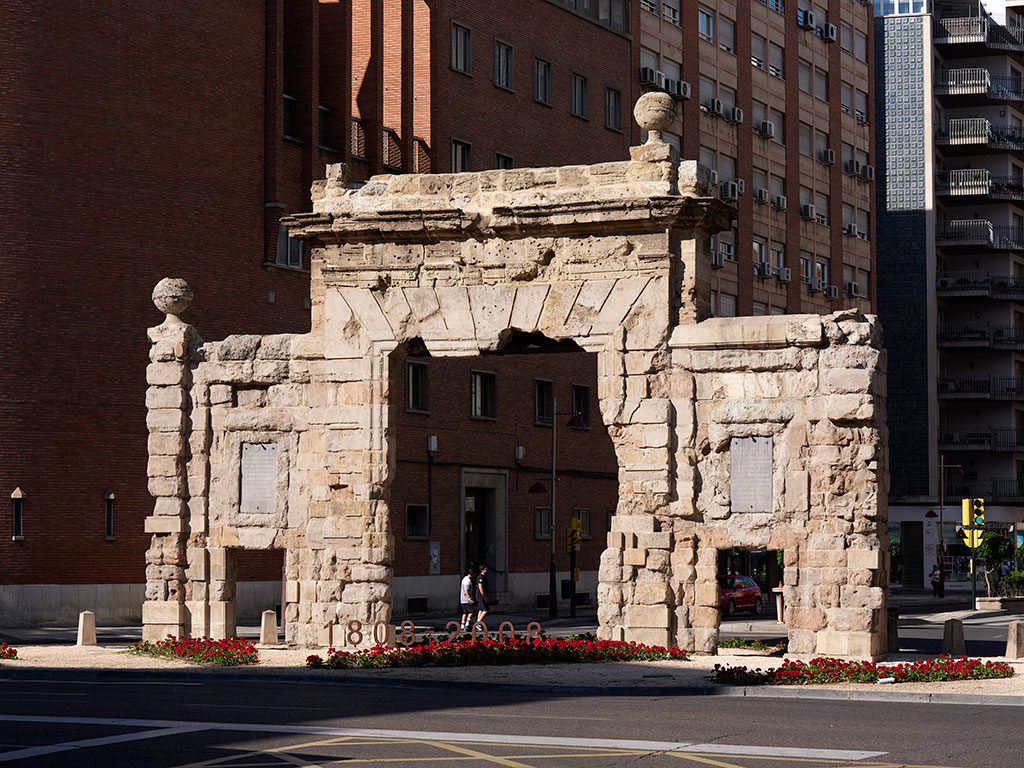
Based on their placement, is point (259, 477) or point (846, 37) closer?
point (259, 477)

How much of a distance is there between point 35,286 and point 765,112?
116 feet

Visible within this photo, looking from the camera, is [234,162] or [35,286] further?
[234,162]

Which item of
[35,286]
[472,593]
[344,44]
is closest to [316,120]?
[344,44]

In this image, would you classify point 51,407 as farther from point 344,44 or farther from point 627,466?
point 627,466

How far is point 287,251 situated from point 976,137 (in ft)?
151

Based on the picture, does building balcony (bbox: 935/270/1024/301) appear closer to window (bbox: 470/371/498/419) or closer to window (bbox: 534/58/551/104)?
window (bbox: 534/58/551/104)

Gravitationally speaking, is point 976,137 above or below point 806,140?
above

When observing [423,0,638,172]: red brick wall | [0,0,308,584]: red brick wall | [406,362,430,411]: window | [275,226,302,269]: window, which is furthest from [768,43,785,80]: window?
[0,0,308,584]: red brick wall

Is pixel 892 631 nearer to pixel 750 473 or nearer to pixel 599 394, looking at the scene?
pixel 750 473

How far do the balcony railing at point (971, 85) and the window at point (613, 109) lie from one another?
28.4 meters

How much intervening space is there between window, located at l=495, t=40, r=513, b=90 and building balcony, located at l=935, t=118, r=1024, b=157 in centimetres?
3408

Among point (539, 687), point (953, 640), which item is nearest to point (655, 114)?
point (539, 687)

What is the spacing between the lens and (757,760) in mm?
14945

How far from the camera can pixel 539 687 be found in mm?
22969
